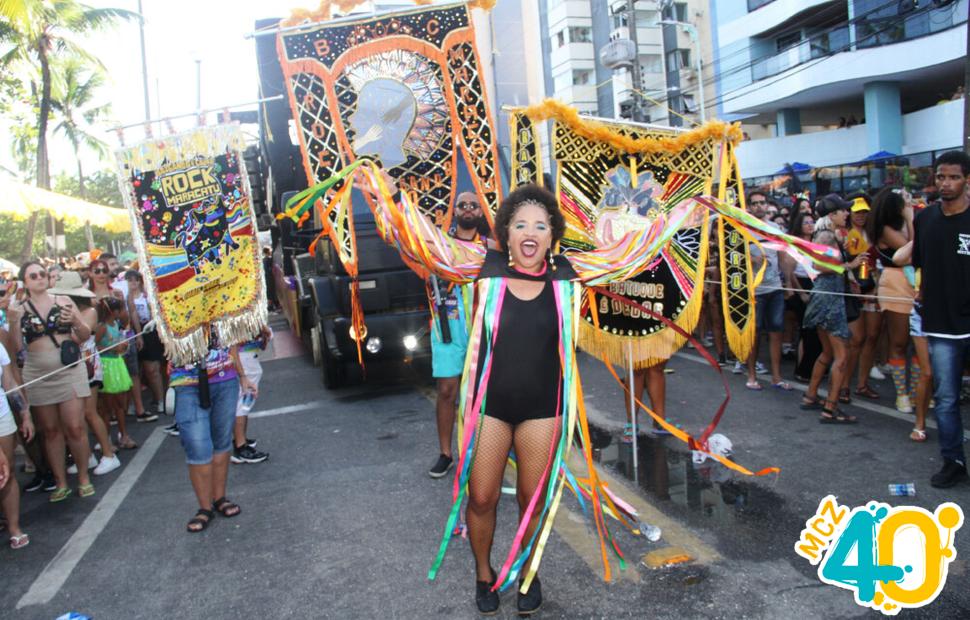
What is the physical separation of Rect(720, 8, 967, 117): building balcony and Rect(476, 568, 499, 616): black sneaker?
768 inches

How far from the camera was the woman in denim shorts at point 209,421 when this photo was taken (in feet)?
14.5

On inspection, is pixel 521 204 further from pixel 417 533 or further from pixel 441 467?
pixel 441 467

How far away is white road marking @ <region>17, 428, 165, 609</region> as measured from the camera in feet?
12.5

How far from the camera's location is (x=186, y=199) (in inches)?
175

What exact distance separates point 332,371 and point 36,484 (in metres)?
3.08

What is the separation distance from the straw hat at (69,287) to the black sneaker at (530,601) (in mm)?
4261

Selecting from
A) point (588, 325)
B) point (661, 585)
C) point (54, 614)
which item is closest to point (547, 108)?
point (588, 325)

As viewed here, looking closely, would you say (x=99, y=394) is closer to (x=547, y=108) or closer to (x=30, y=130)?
(x=547, y=108)

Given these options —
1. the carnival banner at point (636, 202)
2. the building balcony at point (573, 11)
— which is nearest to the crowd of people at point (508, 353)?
the carnival banner at point (636, 202)

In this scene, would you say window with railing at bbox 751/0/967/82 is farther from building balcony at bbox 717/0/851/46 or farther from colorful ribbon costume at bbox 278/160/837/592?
colorful ribbon costume at bbox 278/160/837/592

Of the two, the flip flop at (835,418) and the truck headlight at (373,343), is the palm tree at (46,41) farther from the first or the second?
the flip flop at (835,418)

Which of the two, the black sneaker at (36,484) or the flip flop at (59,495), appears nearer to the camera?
the flip flop at (59,495)

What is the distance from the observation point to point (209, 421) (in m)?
4.55

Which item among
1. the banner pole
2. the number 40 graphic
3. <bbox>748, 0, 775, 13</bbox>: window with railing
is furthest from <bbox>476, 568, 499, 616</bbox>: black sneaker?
<bbox>748, 0, 775, 13</bbox>: window with railing
